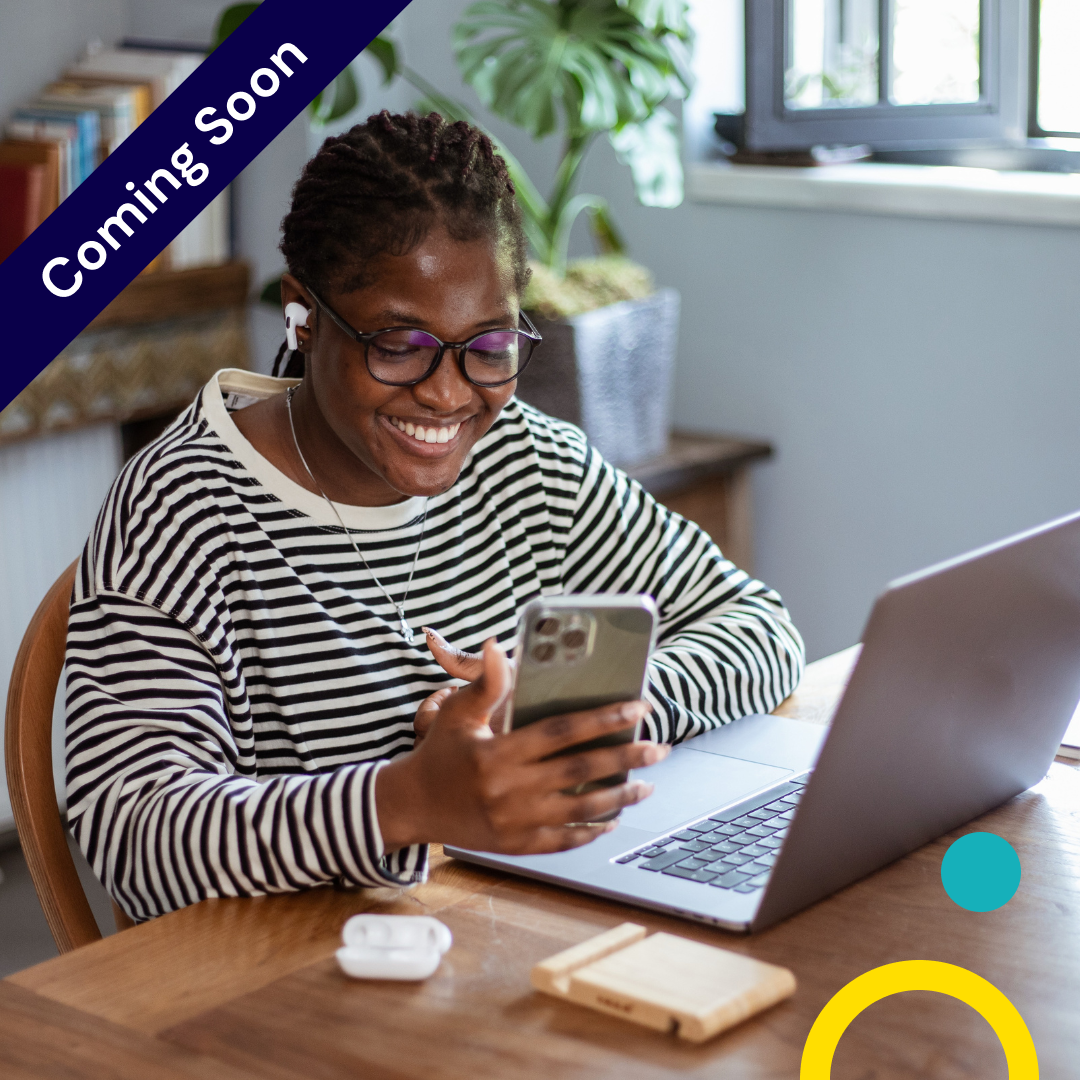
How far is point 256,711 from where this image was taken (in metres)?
1.12

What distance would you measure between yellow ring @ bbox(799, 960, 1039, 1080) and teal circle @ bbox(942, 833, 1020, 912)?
90mm

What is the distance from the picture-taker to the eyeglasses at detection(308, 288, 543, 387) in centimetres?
106

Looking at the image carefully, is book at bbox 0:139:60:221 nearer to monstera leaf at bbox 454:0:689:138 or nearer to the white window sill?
monstera leaf at bbox 454:0:689:138

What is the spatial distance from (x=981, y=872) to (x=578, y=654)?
33 centimetres

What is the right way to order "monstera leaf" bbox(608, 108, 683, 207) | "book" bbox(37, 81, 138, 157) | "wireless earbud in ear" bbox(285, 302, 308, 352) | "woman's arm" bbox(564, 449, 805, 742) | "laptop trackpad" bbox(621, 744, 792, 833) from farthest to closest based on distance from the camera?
"book" bbox(37, 81, 138, 157) < "monstera leaf" bbox(608, 108, 683, 207) < "woman's arm" bbox(564, 449, 805, 742) < "wireless earbud in ear" bbox(285, 302, 308, 352) < "laptop trackpad" bbox(621, 744, 792, 833)

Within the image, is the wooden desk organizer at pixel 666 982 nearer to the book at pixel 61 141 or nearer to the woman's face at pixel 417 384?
the woman's face at pixel 417 384

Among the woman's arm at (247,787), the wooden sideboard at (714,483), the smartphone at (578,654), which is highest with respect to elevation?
the smartphone at (578,654)

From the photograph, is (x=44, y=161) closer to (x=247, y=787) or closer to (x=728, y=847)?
(x=247, y=787)

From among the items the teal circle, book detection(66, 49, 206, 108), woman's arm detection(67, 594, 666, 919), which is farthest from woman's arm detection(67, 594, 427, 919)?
book detection(66, 49, 206, 108)

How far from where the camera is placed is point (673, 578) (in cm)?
135

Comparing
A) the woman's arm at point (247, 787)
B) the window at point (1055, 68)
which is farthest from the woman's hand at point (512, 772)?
the window at point (1055, 68)

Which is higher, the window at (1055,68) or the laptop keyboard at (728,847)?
the window at (1055,68)

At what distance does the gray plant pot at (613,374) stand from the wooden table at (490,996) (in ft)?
4.34

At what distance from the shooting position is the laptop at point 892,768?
2.55 feet
